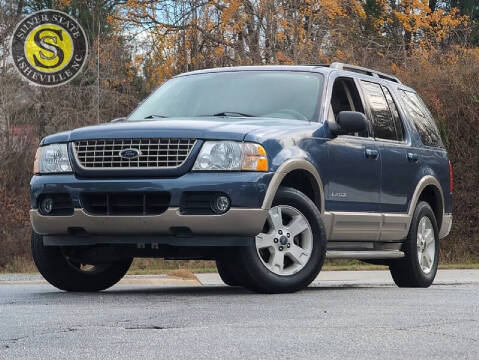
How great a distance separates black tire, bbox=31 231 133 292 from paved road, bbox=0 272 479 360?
397mm

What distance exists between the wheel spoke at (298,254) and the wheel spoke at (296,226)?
0.35ft

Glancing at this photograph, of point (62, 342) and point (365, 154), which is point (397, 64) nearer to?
point (365, 154)

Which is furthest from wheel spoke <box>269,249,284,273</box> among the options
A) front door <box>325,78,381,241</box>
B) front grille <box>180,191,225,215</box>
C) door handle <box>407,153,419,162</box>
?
door handle <box>407,153,419,162</box>

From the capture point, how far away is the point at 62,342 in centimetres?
609

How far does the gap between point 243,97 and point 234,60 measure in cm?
1750

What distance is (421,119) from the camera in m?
12.1

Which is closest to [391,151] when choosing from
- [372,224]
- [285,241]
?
[372,224]

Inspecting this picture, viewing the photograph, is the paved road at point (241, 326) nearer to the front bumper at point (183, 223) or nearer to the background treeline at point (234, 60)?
the front bumper at point (183, 223)

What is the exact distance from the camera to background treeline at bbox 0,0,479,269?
22.5 meters

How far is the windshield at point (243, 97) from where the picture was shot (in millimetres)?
9969

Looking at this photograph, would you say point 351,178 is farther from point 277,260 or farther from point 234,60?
point 234,60

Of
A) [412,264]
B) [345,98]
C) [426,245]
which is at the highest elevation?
[345,98]

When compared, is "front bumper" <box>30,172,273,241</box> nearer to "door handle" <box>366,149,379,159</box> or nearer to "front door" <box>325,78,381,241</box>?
"front door" <box>325,78,381,241</box>

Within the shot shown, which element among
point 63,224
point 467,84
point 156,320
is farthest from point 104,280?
point 467,84
